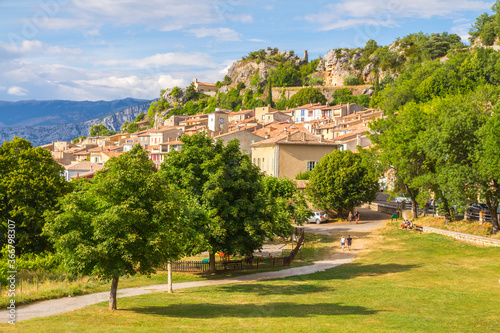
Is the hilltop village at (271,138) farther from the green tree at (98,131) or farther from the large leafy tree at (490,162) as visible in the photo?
the green tree at (98,131)

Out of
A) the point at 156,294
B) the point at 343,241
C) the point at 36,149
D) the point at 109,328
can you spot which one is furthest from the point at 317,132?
the point at 109,328

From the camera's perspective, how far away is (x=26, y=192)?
34.3 meters

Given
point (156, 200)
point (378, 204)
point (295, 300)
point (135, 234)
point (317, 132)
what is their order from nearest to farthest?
point (135, 234)
point (156, 200)
point (295, 300)
point (378, 204)
point (317, 132)

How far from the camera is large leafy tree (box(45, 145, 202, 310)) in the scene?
58.4ft

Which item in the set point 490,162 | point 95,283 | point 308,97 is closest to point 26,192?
point 95,283

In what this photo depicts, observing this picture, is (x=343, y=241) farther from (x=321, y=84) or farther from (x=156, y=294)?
(x=321, y=84)

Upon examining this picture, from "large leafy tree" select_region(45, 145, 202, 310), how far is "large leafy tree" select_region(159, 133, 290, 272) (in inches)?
365

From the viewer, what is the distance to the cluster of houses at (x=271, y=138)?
58344mm

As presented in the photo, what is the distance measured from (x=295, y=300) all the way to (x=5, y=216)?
2213 cm

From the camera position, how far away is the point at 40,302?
2097cm

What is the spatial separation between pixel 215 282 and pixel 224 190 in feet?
18.7

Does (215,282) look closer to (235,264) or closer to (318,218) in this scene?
(235,264)

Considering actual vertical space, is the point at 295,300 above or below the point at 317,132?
below

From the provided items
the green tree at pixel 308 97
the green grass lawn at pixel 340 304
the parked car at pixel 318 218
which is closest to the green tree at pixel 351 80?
the green tree at pixel 308 97
